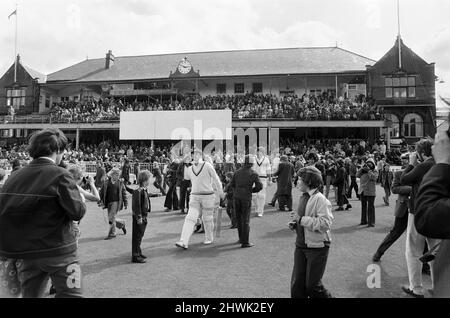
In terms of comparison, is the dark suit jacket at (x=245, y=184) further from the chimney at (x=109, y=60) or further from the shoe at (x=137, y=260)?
the chimney at (x=109, y=60)

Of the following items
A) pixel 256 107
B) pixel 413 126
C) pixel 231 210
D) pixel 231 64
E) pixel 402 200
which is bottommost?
pixel 231 210

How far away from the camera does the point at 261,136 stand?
28109 mm

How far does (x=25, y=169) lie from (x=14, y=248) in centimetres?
61

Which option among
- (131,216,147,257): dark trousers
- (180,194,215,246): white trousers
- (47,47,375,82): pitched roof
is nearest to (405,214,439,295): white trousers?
(180,194,215,246): white trousers

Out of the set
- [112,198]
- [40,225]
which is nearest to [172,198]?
[112,198]

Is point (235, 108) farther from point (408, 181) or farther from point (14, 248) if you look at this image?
point (14, 248)

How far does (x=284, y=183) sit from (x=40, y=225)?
8937 mm

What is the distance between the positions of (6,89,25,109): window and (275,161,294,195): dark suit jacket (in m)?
36.0

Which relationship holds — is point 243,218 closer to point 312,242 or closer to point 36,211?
point 312,242

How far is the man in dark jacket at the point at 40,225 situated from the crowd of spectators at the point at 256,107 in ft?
82.0

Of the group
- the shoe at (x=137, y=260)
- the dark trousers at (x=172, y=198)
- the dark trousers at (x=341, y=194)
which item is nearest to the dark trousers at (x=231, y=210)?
the dark trousers at (x=172, y=198)

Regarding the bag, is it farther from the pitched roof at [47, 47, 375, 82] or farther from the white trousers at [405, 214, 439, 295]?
the pitched roof at [47, 47, 375, 82]

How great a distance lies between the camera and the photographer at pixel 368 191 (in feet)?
28.4

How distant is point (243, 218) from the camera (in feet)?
23.9
